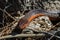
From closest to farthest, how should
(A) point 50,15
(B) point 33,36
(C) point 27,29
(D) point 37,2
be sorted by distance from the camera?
(B) point 33,36
(C) point 27,29
(A) point 50,15
(D) point 37,2

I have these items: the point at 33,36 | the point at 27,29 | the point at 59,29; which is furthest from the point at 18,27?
the point at 59,29

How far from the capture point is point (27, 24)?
4.38 metres

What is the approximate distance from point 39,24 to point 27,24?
1.11ft

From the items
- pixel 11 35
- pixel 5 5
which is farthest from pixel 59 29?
pixel 5 5

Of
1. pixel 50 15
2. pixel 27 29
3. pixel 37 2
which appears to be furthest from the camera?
pixel 37 2

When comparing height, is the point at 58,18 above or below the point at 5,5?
below

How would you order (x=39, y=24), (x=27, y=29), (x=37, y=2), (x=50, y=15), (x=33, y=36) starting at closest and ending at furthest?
(x=33, y=36)
(x=27, y=29)
(x=39, y=24)
(x=50, y=15)
(x=37, y=2)

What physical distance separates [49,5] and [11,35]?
2253 millimetres

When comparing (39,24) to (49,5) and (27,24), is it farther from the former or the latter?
(49,5)

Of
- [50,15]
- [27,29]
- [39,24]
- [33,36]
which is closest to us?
[33,36]

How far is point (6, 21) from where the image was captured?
15.6 ft

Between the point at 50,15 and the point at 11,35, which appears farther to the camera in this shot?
the point at 50,15

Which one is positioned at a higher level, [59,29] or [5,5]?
[5,5]

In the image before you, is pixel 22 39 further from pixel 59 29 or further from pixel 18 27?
pixel 59 29
